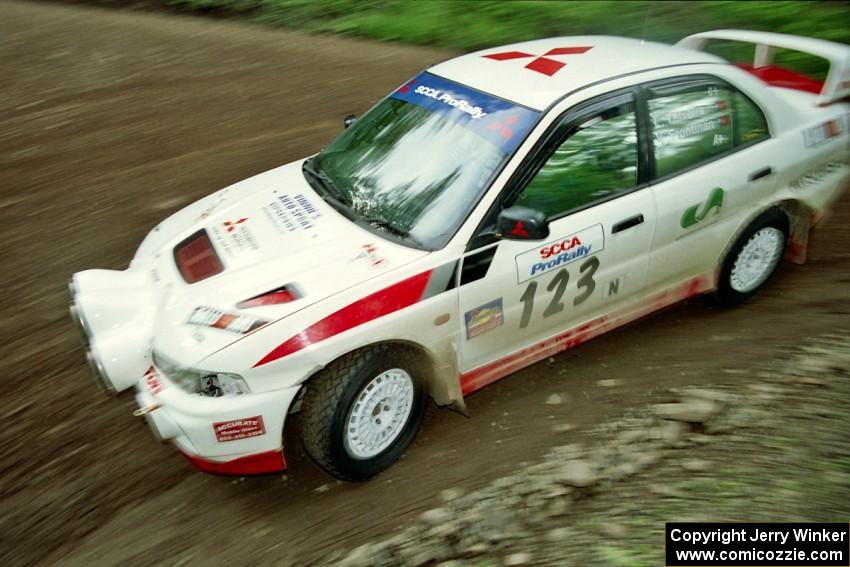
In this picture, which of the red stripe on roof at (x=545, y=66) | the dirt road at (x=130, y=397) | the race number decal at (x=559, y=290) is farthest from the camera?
the red stripe on roof at (x=545, y=66)

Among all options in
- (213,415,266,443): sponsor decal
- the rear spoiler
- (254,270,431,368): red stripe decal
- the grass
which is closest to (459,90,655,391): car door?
(254,270,431,368): red stripe decal

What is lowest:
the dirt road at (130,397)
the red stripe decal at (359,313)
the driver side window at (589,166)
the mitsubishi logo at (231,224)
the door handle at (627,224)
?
the dirt road at (130,397)

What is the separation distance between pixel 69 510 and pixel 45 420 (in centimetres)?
73

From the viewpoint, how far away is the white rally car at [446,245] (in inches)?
131

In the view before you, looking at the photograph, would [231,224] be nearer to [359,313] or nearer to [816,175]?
[359,313]

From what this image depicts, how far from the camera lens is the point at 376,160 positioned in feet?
13.4

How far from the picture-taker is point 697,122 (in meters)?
4.23

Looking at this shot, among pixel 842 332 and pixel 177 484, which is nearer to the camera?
pixel 177 484

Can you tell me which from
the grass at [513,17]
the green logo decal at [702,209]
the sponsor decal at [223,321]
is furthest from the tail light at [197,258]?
the grass at [513,17]

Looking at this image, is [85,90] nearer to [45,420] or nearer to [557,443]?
[45,420]

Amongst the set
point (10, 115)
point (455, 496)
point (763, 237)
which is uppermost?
point (10, 115)

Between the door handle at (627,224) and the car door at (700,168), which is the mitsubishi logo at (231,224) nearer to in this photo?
the door handle at (627,224)

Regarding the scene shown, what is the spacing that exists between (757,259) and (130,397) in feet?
13.1

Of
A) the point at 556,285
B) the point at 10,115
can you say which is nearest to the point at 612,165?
the point at 556,285
